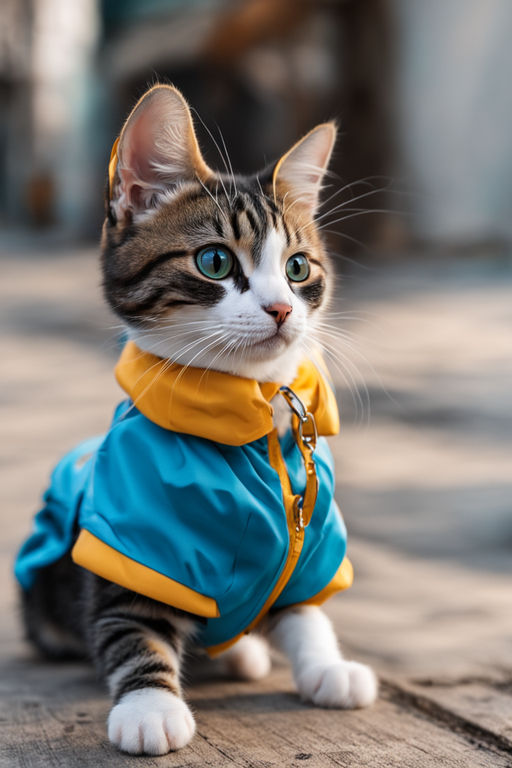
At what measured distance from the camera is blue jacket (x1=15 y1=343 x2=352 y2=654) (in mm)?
1073

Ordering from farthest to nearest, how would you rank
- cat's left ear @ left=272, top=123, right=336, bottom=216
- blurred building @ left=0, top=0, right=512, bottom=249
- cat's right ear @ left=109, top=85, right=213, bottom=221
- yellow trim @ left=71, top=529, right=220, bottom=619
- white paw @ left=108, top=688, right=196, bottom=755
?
blurred building @ left=0, top=0, right=512, bottom=249, cat's left ear @ left=272, top=123, right=336, bottom=216, cat's right ear @ left=109, top=85, right=213, bottom=221, yellow trim @ left=71, top=529, right=220, bottom=619, white paw @ left=108, top=688, right=196, bottom=755

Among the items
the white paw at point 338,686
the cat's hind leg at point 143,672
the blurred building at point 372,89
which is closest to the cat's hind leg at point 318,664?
the white paw at point 338,686

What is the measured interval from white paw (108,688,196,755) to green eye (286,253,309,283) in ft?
1.91

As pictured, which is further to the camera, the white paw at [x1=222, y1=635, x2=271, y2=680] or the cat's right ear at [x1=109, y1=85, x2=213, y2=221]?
the white paw at [x1=222, y1=635, x2=271, y2=680]

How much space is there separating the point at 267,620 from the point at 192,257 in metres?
0.53

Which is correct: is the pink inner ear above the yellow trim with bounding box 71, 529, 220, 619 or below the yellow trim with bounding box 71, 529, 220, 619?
above

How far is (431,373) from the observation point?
11.0ft

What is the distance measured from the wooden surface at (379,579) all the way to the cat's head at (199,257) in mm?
144

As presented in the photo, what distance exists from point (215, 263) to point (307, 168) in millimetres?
300

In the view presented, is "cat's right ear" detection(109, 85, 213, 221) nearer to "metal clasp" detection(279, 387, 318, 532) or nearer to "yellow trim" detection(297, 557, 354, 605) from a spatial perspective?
"metal clasp" detection(279, 387, 318, 532)

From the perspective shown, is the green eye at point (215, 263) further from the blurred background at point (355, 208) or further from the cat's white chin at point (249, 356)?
the blurred background at point (355, 208)

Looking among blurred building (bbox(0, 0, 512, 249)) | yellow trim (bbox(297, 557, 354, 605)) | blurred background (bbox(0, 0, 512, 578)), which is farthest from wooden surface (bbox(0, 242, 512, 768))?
blurred building (bbox(0, 0, 512, 249))

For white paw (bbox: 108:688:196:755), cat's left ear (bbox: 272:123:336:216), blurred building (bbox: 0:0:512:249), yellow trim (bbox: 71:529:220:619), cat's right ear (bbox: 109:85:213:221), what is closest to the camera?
white paw (bbox: 108:688:196:755)

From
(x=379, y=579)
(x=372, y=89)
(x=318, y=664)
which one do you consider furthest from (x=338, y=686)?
(x=372, y=89)
